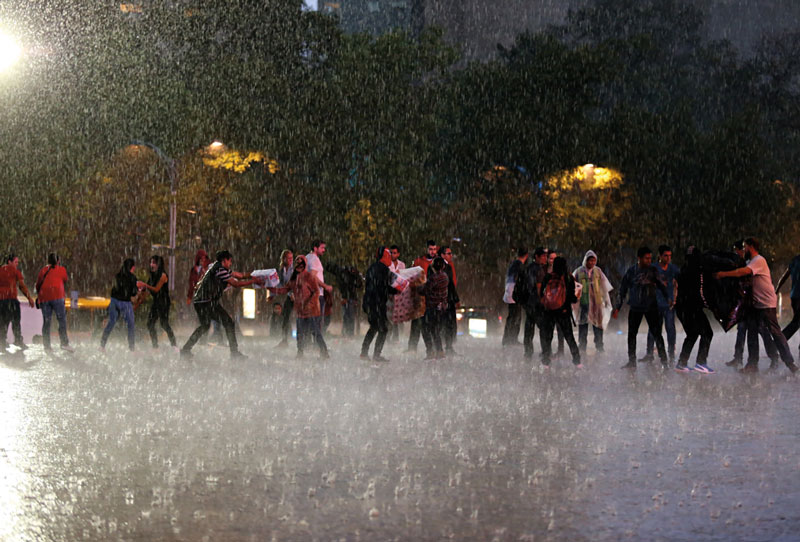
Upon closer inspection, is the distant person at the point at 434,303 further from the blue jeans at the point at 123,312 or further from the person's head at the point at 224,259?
the blue jeans at the point at 123,312

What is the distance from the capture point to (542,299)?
17078mm

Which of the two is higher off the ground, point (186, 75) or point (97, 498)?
point (186, 75)

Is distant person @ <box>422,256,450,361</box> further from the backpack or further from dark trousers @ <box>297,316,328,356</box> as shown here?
the backpack

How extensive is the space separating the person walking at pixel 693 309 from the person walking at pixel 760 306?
33 centimetres

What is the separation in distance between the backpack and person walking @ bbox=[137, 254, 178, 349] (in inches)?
266

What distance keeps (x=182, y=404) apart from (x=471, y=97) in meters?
36.9

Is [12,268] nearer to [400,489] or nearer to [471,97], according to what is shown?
[400,489]

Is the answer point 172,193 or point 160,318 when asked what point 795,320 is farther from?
point 172,193

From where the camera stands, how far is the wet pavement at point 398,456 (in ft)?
21.2

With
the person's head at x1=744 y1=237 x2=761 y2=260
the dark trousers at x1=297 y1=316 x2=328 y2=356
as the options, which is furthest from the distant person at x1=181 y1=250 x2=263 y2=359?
the person's head at x1=744 y1=237 x2=761 y2=260

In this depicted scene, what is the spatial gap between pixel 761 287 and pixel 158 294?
1007 centimetres

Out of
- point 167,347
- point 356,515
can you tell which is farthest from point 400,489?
point 167,347

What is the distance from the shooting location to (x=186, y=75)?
37.7 meters

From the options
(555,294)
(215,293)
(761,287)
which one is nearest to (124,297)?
(215,293)
